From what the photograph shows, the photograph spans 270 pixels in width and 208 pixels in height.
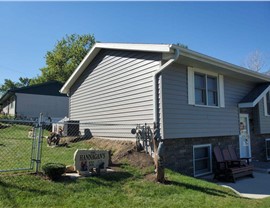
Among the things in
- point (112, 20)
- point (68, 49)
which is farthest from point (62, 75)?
point (112, 20)

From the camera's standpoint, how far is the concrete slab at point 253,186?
6.78 metres

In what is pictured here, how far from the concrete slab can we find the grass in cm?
62

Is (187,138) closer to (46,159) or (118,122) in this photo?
(118,122)

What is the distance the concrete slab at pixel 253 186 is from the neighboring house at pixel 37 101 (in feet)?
63.9

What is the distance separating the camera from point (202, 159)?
370 inches

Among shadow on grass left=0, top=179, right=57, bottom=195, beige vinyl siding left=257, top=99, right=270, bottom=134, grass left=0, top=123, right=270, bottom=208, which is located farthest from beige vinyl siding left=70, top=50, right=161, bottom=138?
beige vinyl siding left=257, top=99, right=270, bottom=134

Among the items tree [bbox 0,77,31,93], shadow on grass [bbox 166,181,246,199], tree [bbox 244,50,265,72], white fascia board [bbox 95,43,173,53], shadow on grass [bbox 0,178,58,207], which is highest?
tree [bbox 0,77,31,93]

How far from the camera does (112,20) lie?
35.4 ft

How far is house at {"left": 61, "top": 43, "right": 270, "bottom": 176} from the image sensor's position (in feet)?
26.6

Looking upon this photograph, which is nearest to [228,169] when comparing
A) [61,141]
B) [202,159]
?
[202,159]

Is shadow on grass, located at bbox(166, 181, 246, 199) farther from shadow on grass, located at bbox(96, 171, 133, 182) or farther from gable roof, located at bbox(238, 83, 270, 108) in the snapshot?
gable roof, located at bbox(238, 83, 270, 108)

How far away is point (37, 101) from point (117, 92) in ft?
57.4

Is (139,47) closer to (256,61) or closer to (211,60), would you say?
(211,60)

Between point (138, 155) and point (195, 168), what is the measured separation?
8.05 ft
